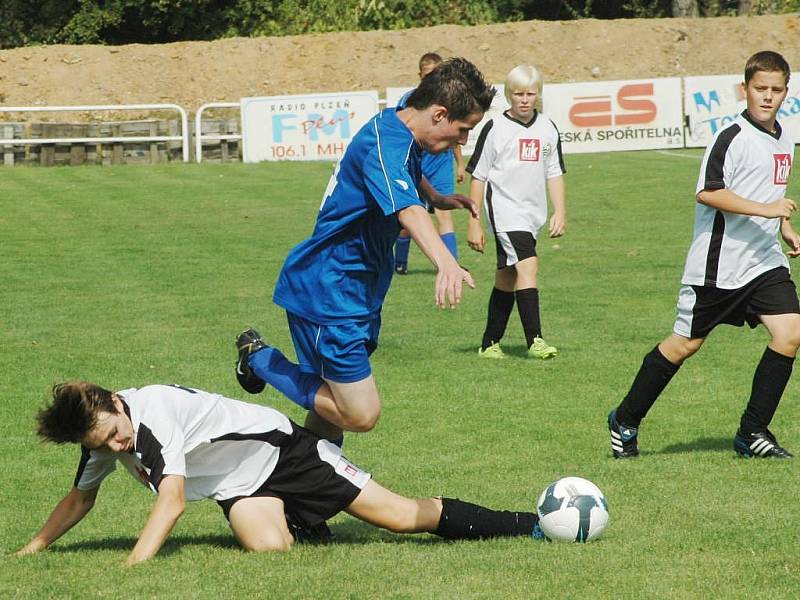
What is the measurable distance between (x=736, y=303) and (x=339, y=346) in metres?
2.25

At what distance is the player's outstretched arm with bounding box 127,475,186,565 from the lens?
498cm

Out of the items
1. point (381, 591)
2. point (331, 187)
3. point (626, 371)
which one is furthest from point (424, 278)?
point (381, 591)

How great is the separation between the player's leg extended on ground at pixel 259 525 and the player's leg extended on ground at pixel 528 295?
15.6 feet

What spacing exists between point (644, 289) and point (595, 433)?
5.76 metres

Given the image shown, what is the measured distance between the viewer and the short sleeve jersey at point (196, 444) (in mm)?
5066

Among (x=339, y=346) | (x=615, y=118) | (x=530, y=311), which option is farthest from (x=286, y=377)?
(x=615, y=118)

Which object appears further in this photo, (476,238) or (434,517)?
(476,238)

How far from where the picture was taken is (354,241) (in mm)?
5605

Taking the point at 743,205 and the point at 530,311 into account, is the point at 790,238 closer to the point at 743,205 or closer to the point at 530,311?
the point at 743,205

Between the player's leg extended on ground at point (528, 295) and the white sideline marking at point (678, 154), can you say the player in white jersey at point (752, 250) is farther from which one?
the white sideline marking at point (678, 154)

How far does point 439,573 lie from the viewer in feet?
16.4

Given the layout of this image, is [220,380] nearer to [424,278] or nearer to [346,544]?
[346,544]

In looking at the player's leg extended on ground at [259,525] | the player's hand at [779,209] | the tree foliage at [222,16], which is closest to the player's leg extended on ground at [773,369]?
the player's hand at [779,209]

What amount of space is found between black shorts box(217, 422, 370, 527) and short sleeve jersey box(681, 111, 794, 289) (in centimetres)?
230
